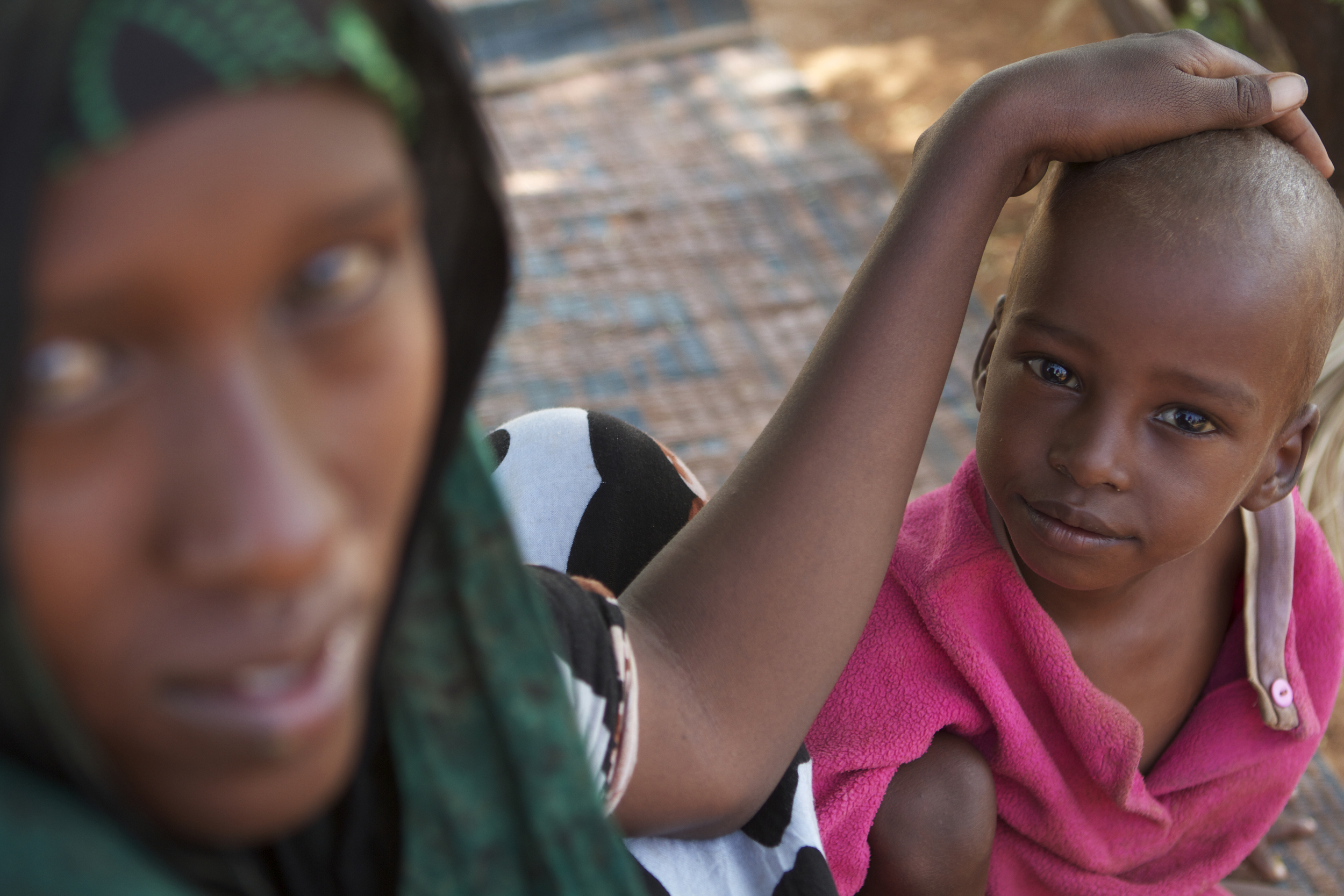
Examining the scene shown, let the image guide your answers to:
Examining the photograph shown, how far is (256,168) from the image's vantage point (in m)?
0.52

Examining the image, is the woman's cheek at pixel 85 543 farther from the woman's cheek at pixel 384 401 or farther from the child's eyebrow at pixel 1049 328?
the child's eyebrow at pixel 1049 328

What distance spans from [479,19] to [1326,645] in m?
3.88

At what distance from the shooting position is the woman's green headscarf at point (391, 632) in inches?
19.5

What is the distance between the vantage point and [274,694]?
1.85 ft

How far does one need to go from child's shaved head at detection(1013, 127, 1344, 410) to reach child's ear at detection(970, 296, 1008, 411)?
207 millimetres

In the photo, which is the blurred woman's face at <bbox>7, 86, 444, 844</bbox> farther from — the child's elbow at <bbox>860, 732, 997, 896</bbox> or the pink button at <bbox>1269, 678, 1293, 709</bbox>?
the pink button at <bbox>1269, 678, 1293, 709</bbox>

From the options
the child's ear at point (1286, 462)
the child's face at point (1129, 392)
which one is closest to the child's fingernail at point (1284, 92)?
the child's face at point (1129, 392)

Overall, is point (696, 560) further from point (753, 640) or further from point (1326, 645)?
point (1326, 645)

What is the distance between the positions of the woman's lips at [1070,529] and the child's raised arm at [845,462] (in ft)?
0.96

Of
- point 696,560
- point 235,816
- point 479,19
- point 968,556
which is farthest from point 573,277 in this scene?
point 235,816

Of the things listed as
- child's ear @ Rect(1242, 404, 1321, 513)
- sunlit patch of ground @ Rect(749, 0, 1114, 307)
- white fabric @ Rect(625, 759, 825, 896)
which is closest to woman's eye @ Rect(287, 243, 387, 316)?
white fabric @ Rect(625, 759, 825, 896)

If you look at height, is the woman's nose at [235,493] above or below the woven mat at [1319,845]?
above

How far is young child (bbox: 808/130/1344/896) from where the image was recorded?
1267 millimetres

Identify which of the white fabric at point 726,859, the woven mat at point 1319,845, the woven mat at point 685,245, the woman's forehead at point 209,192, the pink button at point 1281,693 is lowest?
the woven mat at point 1319,845
